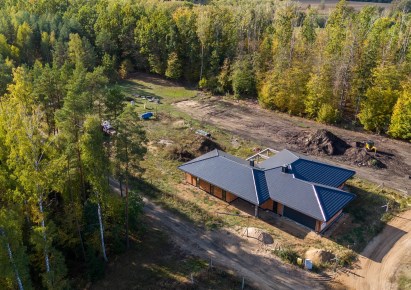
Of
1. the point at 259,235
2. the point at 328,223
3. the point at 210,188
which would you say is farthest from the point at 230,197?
the point at 328,223

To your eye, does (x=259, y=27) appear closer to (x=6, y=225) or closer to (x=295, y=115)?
(x=295, y=115)

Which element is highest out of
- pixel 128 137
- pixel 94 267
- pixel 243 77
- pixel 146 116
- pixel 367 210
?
pixel 128 137

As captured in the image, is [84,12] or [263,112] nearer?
[263,112]

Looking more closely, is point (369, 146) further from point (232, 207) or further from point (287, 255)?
point (287, 255)

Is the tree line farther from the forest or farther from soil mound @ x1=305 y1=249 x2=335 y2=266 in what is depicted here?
soil mound @ x1=305 y1=249 x2=335 y2=266

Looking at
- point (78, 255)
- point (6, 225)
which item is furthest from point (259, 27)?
point (6, 225)

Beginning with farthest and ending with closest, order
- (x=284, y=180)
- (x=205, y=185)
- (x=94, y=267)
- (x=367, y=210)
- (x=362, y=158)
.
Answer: (x=362, y=158) → (x=205, y=185) → (x=367, y=210) → (x=284, y=180) → (x=94, y=267)

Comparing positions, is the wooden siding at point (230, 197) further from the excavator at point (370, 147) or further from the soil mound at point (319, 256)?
the excavator at point (370, 147)
